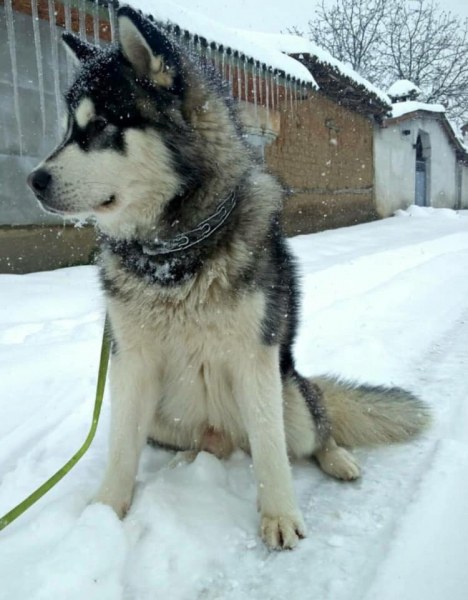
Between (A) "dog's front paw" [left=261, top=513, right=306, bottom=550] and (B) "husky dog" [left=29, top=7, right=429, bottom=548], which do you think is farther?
(B) "husky dog" [left=29, top=7, right=429, bottom=548]

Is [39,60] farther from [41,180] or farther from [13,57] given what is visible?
[41,180]

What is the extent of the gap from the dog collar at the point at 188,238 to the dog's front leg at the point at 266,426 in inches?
16.6

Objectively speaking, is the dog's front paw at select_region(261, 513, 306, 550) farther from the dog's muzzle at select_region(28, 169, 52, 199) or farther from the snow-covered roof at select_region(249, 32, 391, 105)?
the snow-covered roof at select_region(249, 32, 391, 105)

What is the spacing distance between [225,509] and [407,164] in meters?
17.0

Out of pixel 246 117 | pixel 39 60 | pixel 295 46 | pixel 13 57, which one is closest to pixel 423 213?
pixel 295 46

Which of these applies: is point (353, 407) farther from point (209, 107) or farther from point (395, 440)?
point (209, 107)

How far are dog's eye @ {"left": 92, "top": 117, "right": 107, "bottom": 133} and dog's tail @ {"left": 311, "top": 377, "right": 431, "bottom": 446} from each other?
142 cm

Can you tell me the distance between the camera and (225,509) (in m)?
1.66

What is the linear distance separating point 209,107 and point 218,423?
1.15 metres

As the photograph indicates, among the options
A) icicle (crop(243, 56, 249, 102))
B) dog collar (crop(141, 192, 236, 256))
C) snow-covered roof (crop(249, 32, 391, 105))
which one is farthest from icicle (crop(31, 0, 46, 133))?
snow-covered roof (crop(249, 32, 391, 105))

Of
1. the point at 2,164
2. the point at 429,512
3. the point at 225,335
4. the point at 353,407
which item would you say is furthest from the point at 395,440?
A: the point at 2,164

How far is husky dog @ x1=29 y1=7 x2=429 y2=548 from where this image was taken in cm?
161

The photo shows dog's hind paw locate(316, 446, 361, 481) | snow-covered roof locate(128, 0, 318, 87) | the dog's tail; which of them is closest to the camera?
dog's hind paw locate(316, 446, 361, 481)

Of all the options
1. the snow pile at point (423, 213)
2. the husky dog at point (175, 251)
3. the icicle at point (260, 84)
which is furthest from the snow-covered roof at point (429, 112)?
the husky dog at point (175, 251)
